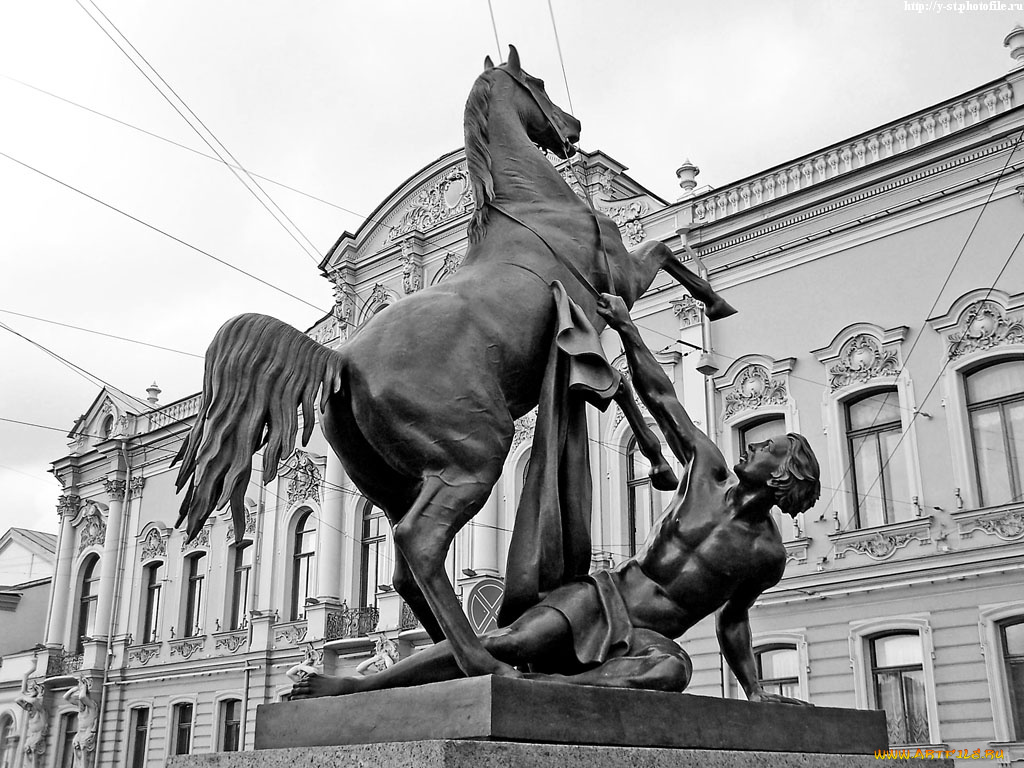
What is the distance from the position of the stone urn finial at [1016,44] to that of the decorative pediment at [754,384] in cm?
481

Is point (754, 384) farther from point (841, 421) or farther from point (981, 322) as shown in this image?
point (981, 322)

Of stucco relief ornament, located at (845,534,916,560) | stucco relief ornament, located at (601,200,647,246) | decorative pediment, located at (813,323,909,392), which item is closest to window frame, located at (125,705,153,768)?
stucco relief ornament, located at (601,200,647,246)

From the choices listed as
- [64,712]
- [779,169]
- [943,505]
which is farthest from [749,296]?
[64,712]

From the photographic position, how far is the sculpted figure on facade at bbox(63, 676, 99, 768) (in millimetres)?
24000

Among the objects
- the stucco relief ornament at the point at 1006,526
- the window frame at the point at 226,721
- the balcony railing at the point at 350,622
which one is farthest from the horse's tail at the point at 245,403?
the window frame at the point at 226,721

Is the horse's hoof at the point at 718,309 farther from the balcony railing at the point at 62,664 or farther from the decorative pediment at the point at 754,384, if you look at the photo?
the balcony railing at the point at 62,664

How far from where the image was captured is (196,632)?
2358 cm

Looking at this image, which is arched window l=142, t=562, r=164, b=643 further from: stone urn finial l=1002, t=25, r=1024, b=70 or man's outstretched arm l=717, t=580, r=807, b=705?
man's outstretched arm l=717, t=580, r=807, b=705

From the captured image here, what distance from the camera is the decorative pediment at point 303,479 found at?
21703 mm

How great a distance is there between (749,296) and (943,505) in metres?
4.28

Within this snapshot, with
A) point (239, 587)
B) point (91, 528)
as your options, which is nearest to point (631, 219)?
point (239, 587)

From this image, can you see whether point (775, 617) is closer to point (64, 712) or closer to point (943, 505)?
point (943, 505)

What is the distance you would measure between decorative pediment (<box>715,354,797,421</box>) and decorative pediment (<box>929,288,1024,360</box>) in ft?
7.21

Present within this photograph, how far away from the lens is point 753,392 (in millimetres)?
15602
